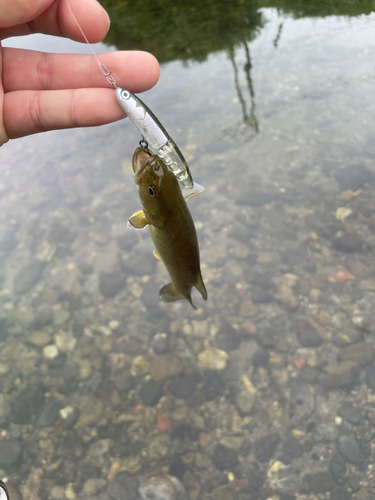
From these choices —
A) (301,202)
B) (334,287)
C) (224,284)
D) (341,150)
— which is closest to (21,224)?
(224,284)

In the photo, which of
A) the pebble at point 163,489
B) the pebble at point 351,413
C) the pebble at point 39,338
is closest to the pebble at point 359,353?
the pebble at point 351,413

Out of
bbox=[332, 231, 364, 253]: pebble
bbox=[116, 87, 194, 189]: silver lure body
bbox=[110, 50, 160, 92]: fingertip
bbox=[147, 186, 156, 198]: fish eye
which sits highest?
bbox=[110, 50, 160, 92]: fingertip

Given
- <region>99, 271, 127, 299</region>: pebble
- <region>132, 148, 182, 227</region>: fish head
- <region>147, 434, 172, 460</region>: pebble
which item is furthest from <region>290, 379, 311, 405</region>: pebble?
<region>132, 148, 182, 227</region>: fish head

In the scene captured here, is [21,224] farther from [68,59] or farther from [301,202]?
[301,202]

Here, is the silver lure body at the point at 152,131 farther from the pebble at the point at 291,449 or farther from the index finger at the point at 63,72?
the pebble at the point at 291,449

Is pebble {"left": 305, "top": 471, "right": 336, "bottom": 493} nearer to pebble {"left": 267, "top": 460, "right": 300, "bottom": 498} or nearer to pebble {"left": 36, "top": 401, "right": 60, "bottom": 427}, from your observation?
pebble {"left": 267, "top": 460, "right": 300, "bottom": 498}
